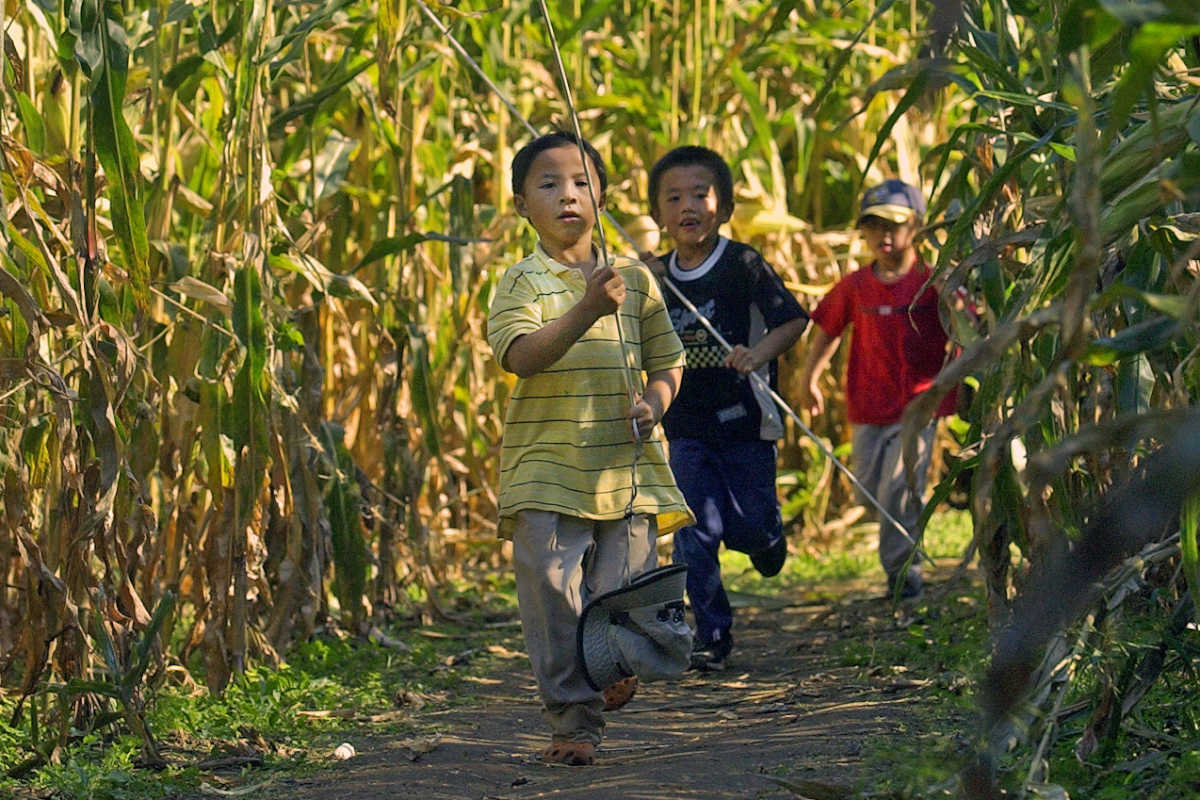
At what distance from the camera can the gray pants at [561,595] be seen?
10.4ft

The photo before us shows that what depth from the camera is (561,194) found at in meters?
3.26

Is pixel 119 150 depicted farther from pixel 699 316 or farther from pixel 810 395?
pixel 810 395

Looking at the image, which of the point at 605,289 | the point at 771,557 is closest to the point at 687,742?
the point at 605,289

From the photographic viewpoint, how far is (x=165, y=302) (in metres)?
3.93

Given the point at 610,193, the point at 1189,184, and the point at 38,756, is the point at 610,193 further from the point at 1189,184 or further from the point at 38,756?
the point at 1189,184

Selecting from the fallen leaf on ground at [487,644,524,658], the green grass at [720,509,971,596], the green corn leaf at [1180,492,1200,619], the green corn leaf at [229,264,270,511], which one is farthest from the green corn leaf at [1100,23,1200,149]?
the green grass at [720,509,971,596]

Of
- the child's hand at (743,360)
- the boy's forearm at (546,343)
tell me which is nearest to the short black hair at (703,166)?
the child's hand at (743,360)

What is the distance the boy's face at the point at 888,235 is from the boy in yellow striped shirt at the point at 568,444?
1961 mm

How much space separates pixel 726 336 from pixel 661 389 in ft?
3.71

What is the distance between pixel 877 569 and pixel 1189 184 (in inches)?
176

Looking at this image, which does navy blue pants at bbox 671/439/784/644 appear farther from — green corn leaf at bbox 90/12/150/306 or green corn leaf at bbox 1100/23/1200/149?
green corn leaf at bbox 1100/23/1200/149

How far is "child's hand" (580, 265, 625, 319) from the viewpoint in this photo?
2926mm

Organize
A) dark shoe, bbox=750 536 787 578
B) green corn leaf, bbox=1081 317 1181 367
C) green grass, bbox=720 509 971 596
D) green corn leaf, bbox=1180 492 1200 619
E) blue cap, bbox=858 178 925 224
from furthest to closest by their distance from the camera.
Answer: green grass, bbox=720 509 971 596, blue cap, bbox=858 178 925 224, dark shoe, bbox=750 536 787 578, green corn leaf, bbox=1180 492 1200 619, green corn leaf, bbox=1081 317 1181 367

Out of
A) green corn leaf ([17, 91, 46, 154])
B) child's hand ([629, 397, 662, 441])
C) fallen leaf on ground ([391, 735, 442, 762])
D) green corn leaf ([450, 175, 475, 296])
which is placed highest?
green corn leaf ([17, 91, 46, 154])
